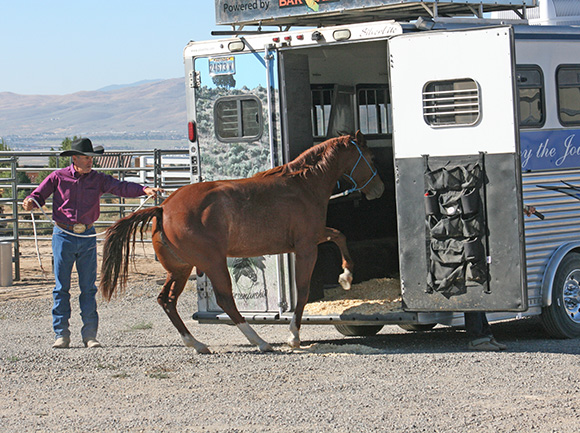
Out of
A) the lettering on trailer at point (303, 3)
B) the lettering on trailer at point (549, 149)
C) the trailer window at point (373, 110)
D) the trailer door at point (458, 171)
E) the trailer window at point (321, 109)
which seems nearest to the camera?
the trailer door at point (458, 171)

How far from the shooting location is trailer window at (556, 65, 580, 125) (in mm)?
9031

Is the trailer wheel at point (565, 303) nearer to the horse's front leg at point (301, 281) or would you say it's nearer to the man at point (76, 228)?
the horse's front leg at point (301, 281)

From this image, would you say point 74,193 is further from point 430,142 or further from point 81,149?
point 430,142

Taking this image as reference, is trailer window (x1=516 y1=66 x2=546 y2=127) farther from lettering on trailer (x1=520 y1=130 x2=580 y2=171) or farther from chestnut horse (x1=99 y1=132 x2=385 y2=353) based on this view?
chestnut horse (x1=99 y1=132 x2=385 y2=353)

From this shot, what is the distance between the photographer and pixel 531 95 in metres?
8.76

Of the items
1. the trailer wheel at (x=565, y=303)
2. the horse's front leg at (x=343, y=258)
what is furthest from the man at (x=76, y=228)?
the trailer wheel at (x=565, y=303)

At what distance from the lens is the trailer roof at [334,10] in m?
9.00

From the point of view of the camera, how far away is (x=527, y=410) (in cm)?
643

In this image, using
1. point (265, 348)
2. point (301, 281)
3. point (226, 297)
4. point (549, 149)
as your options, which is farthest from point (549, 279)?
point (226, 297)

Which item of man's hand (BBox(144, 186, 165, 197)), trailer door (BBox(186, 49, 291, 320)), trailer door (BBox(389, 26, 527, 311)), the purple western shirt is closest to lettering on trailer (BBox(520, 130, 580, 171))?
→ trailer door (BBox(389, 26, 527, 311))

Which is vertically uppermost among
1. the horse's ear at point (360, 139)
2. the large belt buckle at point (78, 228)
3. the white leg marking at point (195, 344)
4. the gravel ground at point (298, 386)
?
the horse's ear at point (360, 139)

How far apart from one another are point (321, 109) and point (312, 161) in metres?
1.81

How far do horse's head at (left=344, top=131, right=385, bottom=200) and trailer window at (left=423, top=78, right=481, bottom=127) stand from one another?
0.97 meters

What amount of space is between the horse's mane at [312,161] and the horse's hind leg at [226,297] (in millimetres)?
1023
